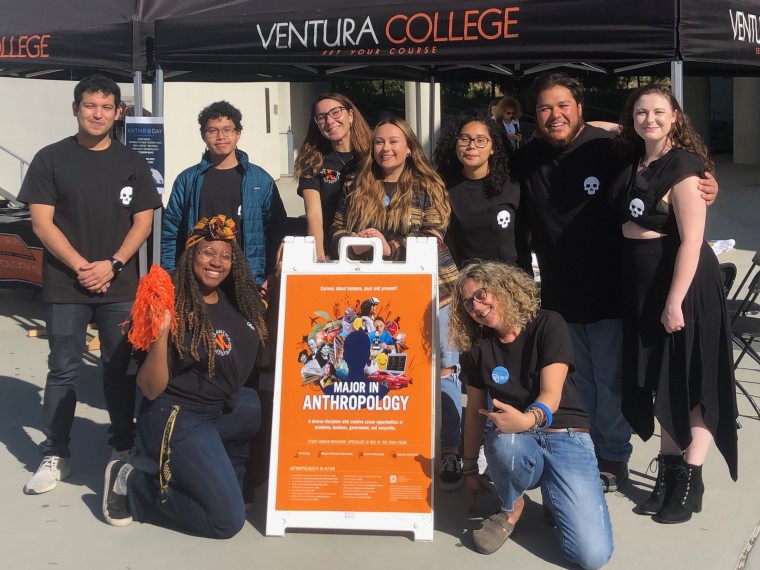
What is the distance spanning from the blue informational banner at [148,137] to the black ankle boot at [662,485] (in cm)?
332

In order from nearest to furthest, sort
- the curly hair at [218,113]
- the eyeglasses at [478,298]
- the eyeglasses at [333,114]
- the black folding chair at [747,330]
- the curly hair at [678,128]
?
the eyeglasses at [478,298]
the curly hair at [678,128]
the eyeglasses at [333,114]
the curly hair at [218,113]
the black folding chair at [747,330]

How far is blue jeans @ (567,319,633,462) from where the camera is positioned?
4.20 meters

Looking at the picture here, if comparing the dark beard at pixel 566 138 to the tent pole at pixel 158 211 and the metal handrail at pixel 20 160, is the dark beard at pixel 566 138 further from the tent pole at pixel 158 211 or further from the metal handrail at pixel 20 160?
the metal handrail at pixel 20 160

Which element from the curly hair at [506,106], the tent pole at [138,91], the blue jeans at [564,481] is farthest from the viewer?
the curly hair at [506,106]

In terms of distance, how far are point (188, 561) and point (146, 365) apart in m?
0.78

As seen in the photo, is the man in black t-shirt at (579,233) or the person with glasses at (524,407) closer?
the person with glasses at (524,407)

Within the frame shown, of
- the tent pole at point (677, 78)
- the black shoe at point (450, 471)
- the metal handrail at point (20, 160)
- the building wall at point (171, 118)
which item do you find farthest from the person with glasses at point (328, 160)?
the metal handrail at point (20, 160)

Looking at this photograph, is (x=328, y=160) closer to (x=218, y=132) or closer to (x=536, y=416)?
(x=218, y=132)

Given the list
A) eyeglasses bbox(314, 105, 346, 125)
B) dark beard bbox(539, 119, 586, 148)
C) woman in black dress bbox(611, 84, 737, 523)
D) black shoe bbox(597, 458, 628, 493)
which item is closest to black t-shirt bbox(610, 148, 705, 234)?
woman in black dress bbox(611, 84, 737, 523)

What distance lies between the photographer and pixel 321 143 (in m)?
4.71

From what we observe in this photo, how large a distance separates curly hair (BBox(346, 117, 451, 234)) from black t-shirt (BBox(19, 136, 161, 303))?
42.5 inches

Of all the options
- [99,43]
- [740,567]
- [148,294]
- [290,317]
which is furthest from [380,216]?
[99,43]

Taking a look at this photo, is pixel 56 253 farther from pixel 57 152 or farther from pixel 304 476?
pixel 304 476

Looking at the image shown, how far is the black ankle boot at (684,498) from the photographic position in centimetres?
390
